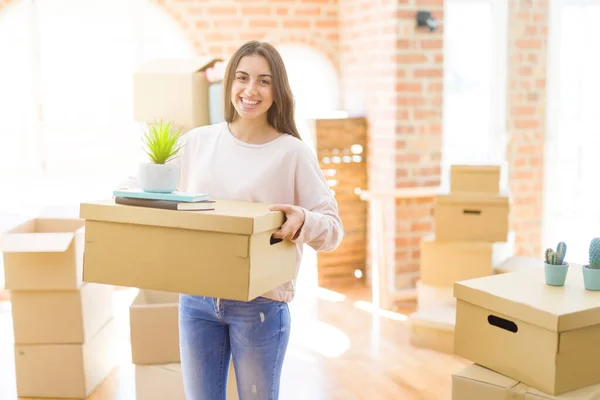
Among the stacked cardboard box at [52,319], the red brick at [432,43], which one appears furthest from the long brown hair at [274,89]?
the red brick at [432,43]

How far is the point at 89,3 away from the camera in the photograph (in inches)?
171

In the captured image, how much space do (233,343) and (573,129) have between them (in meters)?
3.90

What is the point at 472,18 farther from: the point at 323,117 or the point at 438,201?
the point at 438,201

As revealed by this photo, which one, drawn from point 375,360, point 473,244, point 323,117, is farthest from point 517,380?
point 323,117

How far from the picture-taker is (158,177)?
64.4 inches

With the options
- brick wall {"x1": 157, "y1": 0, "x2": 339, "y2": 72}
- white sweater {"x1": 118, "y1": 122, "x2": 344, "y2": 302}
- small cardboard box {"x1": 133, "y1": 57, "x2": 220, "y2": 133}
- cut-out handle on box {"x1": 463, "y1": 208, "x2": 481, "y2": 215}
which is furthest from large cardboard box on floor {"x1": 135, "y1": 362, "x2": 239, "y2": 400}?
brick wall {"x1": 157, "y1": 0, "x2": 339, "y2": 72}

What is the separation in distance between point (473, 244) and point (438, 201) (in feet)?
0.93

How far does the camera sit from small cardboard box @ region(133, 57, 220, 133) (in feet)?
9.68

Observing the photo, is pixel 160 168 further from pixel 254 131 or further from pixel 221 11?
pixel 221 11

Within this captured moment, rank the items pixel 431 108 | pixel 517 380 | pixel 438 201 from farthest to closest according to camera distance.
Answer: pixel 431 108
pixel 438 201
pixel 517 380

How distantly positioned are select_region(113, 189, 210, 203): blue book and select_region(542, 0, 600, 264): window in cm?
373

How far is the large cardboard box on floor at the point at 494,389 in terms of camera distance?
1.73 metres

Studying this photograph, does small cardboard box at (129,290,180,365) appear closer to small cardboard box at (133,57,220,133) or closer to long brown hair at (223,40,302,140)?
small cardboard box at (133,57,220,133)

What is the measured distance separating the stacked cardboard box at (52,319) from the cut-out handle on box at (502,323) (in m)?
1.71
